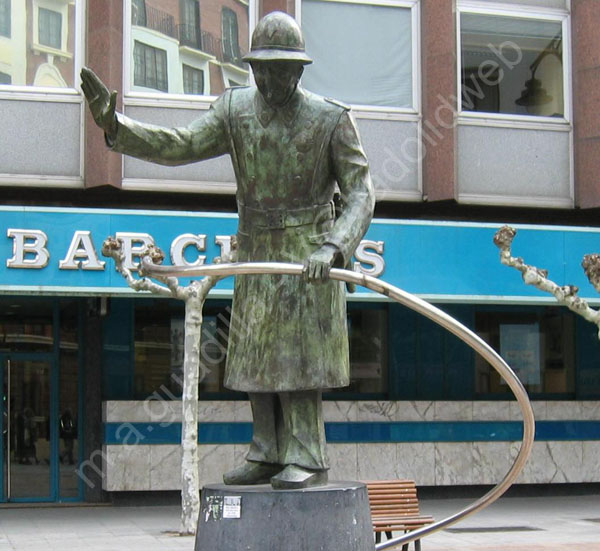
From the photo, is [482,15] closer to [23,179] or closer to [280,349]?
[23,179]

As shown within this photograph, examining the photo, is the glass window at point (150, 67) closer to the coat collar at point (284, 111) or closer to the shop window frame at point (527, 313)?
the shop window frame at point (527, 313)

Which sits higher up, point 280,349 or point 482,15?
point 482,15

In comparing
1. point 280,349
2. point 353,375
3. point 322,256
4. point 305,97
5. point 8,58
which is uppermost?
point 8,58

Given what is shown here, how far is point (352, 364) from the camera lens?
66.3 feet

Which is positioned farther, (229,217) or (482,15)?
(482,15)

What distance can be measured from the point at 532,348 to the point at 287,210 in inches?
590

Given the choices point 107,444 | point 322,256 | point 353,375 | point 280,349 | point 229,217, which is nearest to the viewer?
point 322,256

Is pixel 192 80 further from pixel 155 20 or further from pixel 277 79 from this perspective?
pixel 277 79

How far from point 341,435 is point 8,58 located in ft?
25.2

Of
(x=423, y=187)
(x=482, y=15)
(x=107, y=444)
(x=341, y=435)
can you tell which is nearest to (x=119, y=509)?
(x=107, y=444)

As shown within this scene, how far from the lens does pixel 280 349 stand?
22.3 feet

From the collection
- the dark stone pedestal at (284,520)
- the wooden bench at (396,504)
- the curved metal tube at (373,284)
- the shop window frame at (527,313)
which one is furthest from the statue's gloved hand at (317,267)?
the shop window frame at (527,313)

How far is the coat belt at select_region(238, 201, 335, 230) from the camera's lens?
6.86 meters

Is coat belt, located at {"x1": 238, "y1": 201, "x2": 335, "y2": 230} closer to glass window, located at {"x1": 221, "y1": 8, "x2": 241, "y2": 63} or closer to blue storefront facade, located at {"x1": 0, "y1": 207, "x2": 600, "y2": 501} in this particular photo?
blue storefront facade, located at {"x1": 0, "y1": 207, "x2": 600, "y2": 501}
